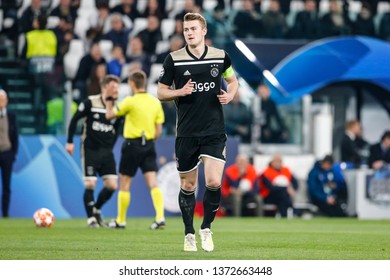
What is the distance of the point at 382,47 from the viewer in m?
28.4

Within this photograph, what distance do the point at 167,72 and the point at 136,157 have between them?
18.8ft

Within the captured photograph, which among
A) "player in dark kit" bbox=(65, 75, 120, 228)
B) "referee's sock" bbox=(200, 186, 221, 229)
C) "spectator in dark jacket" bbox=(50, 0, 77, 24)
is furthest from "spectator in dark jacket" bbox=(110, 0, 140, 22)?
"referee's sock" bbox=(200, 186, 221, 229)

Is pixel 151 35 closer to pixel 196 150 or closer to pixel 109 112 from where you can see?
pixel 109 112

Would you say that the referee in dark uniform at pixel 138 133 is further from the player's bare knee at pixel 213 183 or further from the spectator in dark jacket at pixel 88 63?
the spectator in dark jacket at pixel 88 63

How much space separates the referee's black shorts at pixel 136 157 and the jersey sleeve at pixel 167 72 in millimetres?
5686

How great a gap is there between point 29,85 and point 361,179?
23.5ft

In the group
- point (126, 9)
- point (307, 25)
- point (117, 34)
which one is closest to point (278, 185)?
point (117, 34)

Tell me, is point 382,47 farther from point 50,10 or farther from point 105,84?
point 105,84

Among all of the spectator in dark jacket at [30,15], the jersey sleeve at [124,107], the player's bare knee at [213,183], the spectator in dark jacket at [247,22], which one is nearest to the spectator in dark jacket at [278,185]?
the spectator in dark jacket at [247,22]

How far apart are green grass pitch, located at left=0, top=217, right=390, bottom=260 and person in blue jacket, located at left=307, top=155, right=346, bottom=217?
3853 mm

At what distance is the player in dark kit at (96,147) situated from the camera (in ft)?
64.5
